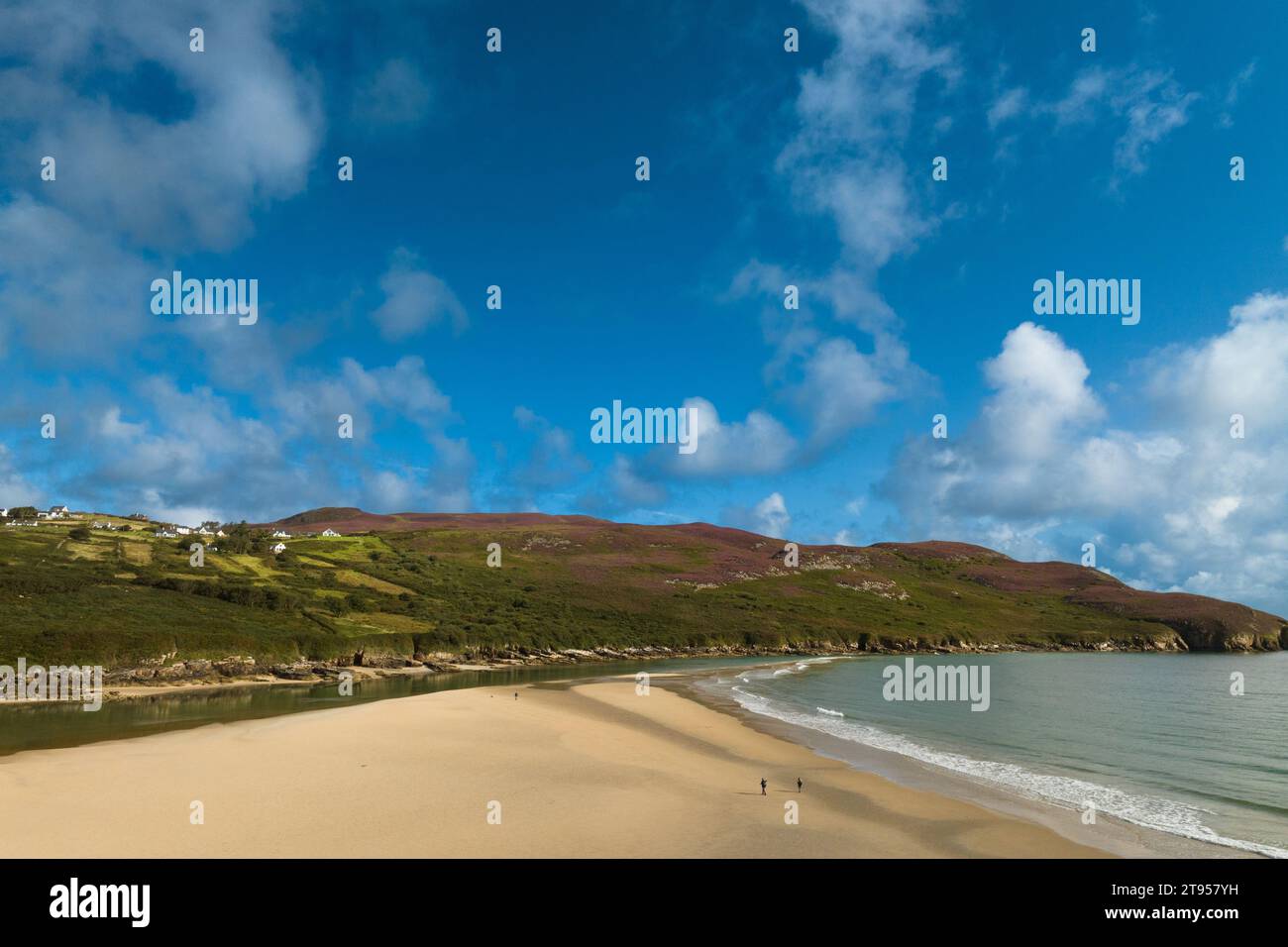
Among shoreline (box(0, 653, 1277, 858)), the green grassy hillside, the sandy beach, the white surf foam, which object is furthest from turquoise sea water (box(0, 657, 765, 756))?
the white surf foam

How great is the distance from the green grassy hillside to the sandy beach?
111ft

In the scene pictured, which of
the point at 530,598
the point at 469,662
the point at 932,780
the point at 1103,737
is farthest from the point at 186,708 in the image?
the point at 530,598

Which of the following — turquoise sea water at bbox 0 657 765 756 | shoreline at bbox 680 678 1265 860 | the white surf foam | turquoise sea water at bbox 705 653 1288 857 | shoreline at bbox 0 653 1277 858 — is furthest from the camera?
turquoise sea water at bbox 0 657 765 756

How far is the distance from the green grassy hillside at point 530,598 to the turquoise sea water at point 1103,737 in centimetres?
3962

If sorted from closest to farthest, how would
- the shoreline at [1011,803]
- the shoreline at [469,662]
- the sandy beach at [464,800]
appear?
the sandy beach at [464,800] → the shoreline at [1011,803] → the shoreline at [469,662]

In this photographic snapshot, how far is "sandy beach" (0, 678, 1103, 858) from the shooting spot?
1617 centimetres

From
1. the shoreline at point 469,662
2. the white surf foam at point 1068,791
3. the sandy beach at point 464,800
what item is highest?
the sandy beach at point 464,800

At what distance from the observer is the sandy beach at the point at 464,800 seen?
16.2 m

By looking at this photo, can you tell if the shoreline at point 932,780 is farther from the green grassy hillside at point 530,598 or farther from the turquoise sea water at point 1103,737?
the green grassy hillside at point 530,598

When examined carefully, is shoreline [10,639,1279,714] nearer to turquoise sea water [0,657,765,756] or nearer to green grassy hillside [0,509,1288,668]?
green grassy hillside [0,509,1288,668]

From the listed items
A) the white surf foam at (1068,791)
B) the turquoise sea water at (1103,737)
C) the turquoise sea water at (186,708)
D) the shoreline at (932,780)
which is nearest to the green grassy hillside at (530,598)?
the shoreline at (932,780)

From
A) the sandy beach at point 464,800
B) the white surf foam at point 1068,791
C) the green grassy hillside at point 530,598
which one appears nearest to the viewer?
the sandy beach at point 464,800

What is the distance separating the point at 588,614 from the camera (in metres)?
109
